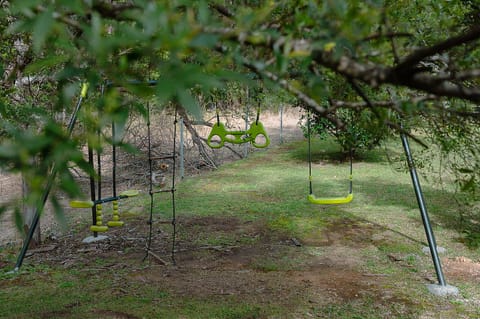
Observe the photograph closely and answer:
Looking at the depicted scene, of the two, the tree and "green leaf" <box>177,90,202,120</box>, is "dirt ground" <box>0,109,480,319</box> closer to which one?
the tree

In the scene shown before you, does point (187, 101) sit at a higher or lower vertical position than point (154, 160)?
higher

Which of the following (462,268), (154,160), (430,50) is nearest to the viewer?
(430,50)

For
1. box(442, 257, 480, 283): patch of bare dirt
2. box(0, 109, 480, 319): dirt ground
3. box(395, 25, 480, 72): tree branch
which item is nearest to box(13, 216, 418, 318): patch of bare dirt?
box(0, 109, 480, 319): dirt ground

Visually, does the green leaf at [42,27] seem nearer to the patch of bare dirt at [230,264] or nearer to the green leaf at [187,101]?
the green leaf at [187,101]

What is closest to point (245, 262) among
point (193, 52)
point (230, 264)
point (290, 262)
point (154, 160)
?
point (230, 264)

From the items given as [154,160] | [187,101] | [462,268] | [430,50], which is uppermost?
[430,50]

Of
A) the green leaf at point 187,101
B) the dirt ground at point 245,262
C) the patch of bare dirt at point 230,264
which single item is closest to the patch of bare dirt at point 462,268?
the dirt ground at point 245,262

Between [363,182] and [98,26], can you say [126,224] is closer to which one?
[363,182]

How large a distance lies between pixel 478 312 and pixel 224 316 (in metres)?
2.03

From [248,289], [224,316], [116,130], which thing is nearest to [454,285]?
[248,289]

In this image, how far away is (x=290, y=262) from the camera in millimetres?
5223

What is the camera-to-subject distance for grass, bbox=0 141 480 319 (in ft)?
13.4

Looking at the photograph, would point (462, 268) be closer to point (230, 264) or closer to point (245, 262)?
point (245, 262)

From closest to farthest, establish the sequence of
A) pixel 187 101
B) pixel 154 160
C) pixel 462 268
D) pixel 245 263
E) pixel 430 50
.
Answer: pixel 187 101
pixel 430 50
pixel 462 268
pixel 245 263
pixel 154 160
